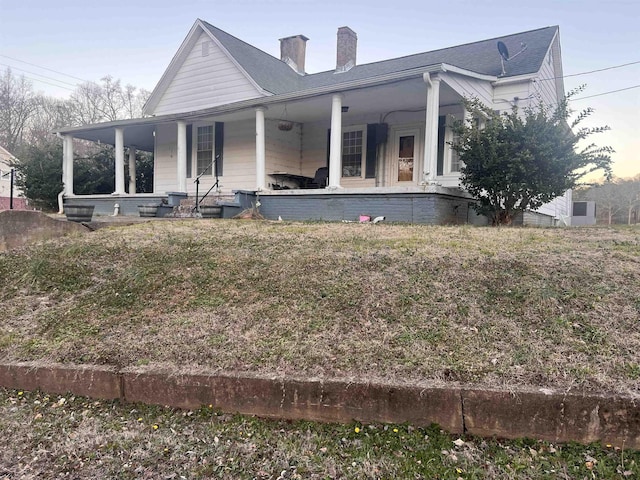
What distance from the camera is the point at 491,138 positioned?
305 inches

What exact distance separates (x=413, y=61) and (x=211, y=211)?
8.56 meters

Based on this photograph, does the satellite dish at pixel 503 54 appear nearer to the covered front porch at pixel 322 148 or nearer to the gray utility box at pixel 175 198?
the covered front porch at pixel 322 148

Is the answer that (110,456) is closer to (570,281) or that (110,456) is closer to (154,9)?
(570,281)

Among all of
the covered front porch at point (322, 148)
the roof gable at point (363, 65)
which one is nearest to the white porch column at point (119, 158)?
the covered front porch at point (322, 148)

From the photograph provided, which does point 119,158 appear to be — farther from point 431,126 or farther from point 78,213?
point 431,126

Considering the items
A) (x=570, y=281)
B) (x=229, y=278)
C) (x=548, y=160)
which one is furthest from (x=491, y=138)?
(x=229, y=278)

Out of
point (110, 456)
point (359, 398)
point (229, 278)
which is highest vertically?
point (229, 278)

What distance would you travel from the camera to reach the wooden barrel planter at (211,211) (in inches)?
353

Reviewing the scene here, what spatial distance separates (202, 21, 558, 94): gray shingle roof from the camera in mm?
11008

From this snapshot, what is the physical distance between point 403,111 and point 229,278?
8520 mm

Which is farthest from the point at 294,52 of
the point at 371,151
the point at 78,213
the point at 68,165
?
the point at 78,213

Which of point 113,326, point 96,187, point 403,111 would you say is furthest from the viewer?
point 96,187

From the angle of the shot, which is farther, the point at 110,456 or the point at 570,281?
the point at 570,281

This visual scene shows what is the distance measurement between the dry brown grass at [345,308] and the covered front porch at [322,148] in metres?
3.78
